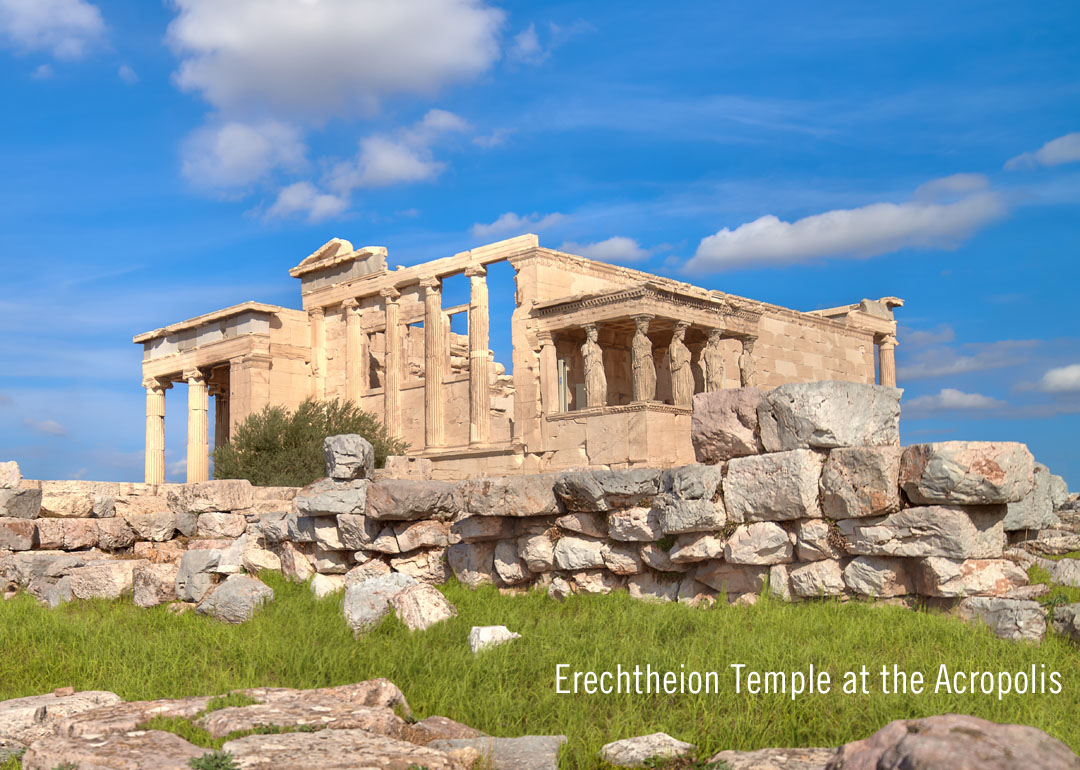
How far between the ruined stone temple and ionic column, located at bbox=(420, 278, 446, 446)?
0.05 m

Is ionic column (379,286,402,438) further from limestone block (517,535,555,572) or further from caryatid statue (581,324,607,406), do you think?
limestone block (517,535,555,572)

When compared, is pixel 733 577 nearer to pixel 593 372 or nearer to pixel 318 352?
pixel 593 372

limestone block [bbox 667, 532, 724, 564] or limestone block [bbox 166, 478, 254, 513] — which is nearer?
limestone block [bbox 667, 532, 724, 564]

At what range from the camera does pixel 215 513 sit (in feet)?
41.3

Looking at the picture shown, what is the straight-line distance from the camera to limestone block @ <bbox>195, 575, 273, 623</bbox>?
848 cm

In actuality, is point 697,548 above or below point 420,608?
above

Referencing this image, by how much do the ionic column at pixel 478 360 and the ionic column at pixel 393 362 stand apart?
2.80 meters

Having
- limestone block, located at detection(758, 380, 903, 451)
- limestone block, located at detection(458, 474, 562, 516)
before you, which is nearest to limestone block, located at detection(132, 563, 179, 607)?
limestone block, located at detection(458, 474, 562, 516)

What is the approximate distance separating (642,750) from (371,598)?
11.0 ft

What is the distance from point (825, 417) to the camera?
7.25m

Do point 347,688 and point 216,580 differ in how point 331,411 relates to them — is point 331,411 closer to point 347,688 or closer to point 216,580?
point 216,580

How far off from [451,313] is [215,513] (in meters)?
15.4

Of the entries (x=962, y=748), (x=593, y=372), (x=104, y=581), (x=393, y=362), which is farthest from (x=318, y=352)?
(x=962, y=748)

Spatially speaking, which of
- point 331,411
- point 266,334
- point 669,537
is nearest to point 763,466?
point 669,537
